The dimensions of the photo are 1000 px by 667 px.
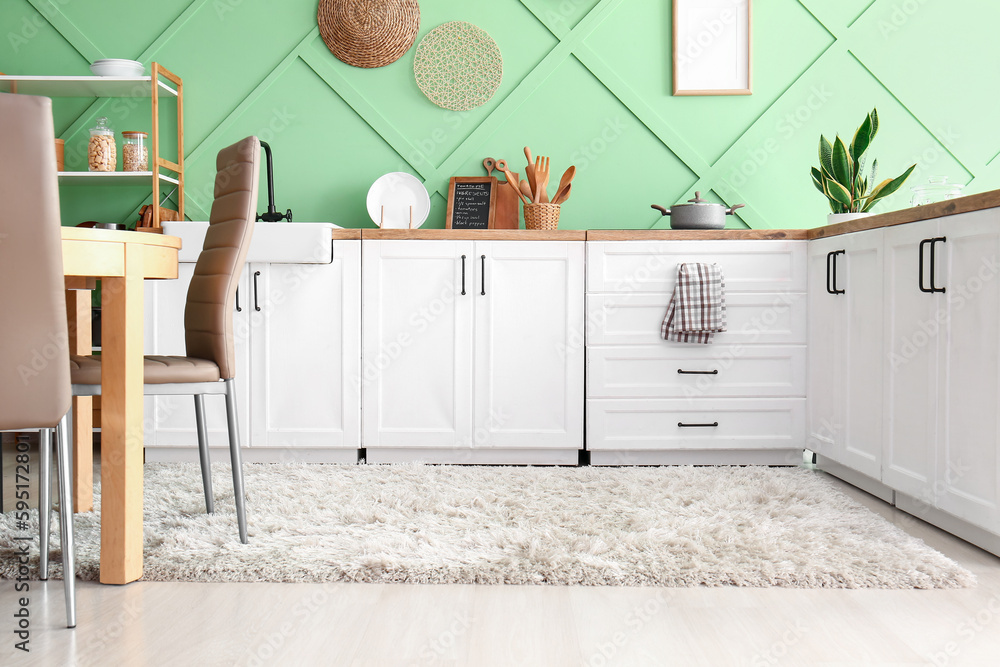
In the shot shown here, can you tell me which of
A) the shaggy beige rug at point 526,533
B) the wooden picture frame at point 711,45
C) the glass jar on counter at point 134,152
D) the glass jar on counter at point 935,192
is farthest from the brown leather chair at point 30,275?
Answer: the wooden picture frame at point 711,45

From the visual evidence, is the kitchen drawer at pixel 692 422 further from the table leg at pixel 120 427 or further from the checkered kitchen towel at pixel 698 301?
the table leg at pixel 120 427

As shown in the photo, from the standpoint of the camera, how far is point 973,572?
1669mm

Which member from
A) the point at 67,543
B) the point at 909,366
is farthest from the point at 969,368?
the point at 67,543

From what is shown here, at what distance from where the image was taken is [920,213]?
78.6 inches

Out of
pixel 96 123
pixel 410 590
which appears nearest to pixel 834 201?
pixel 410 590

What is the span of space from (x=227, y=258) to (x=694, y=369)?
1701mm

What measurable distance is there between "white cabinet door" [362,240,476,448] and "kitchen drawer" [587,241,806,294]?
20.8 inches

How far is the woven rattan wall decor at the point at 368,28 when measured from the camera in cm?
319

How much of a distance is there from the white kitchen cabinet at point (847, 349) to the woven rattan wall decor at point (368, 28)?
6.21 feet

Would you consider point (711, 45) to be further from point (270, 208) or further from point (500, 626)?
point (500, 626)

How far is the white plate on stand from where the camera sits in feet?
10.5

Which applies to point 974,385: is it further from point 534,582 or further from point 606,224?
point 606,224

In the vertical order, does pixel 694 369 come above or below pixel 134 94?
below

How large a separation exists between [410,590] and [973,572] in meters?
1.25
